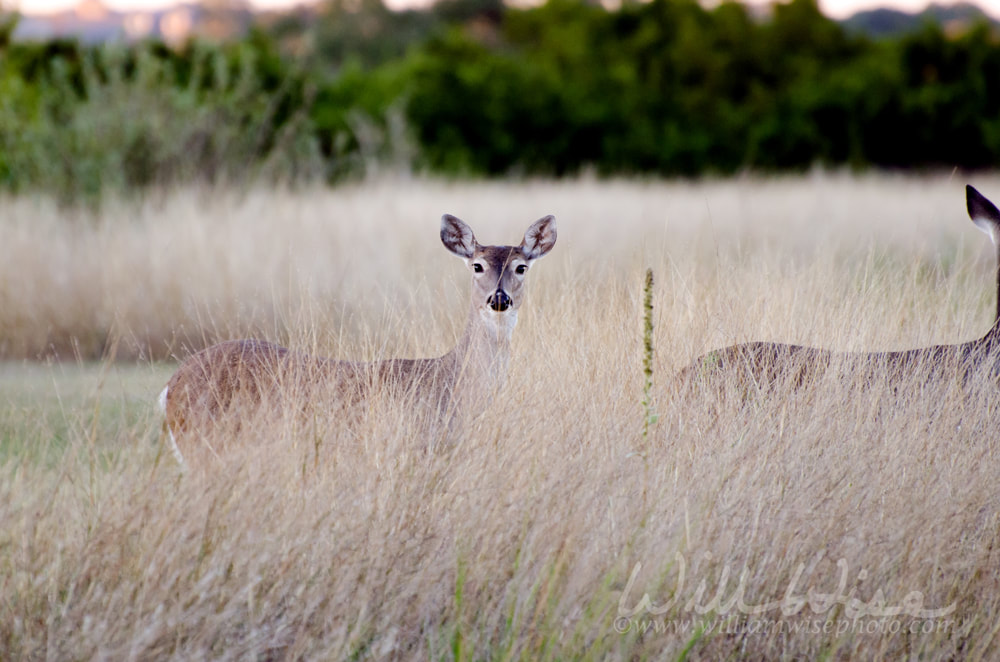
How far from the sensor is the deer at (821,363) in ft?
14.7

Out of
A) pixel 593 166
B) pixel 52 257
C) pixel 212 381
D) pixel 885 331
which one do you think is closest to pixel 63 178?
pixel 52 257

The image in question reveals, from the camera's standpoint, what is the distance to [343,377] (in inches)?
171

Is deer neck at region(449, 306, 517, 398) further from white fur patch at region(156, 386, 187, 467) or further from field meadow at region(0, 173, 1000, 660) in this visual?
white fur patch at region(156, 386, 187, 467)

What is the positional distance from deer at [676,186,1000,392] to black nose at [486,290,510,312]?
78 cm

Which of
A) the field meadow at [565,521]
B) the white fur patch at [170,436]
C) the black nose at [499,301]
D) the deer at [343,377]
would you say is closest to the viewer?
the field meadow at [565,521]

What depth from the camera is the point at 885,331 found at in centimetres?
514

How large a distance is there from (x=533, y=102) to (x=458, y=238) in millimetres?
21274

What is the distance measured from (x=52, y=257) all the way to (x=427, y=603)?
6.45m

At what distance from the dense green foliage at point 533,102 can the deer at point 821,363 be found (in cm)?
836

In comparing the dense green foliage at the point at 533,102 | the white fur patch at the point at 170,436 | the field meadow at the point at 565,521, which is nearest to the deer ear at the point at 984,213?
the field meadow at the point at 565,521

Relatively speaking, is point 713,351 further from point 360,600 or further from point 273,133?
point 273,133

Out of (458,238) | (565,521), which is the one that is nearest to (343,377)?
(458,238)

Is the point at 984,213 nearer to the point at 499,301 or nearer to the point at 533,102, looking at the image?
the point at 499,301

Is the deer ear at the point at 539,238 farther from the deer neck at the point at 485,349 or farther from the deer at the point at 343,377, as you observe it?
the deer neck at the point at 485,349
